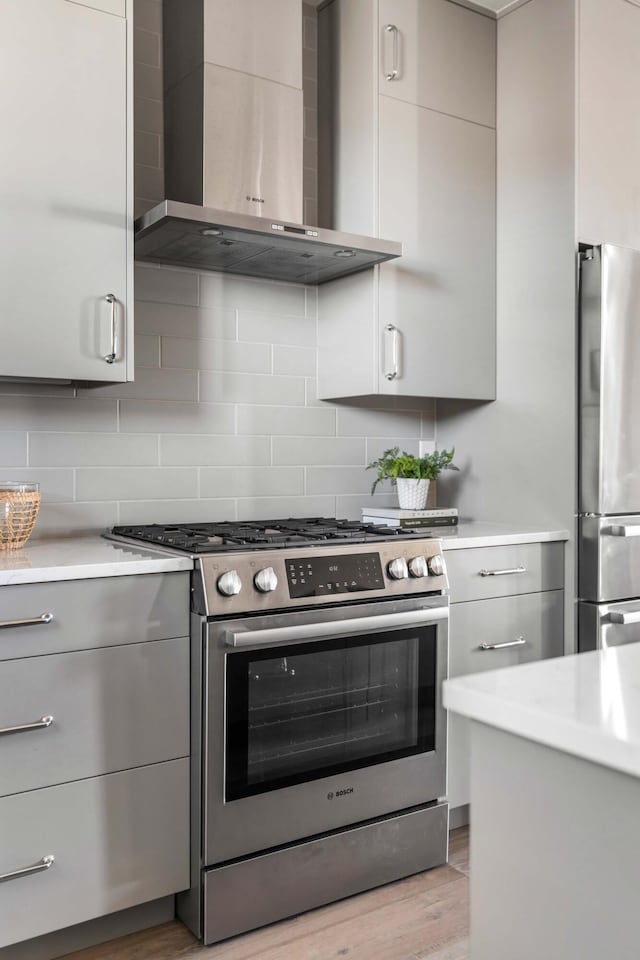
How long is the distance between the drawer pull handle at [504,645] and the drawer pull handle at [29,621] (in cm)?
135

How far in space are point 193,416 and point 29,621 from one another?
1110mm

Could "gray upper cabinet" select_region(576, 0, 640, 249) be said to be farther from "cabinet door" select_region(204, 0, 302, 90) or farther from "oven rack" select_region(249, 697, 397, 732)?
"oven rack" select_region(249, 697, 397, 732)

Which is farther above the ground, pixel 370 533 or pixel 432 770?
pixel 370 533

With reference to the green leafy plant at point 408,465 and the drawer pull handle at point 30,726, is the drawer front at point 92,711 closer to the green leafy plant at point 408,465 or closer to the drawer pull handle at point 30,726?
the drawer pull handle at point 30,726

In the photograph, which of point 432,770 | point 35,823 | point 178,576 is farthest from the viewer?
point 432,770

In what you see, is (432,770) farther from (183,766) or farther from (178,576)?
(178,576)

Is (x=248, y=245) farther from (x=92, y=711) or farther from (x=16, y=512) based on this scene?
(x=92, y=711)

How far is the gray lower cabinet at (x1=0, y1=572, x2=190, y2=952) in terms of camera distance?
1845 millimetres

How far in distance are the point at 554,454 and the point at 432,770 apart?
3.65ft

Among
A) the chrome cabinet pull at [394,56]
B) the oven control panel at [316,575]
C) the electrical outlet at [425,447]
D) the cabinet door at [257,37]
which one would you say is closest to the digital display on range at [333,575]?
the oven control panel at [316,575]

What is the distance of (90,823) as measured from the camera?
6.37 ft

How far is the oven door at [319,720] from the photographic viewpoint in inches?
80.4

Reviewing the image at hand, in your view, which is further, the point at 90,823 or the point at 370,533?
the point at 370,533

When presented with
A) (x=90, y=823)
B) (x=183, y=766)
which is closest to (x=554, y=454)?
(x=183, y=766)
